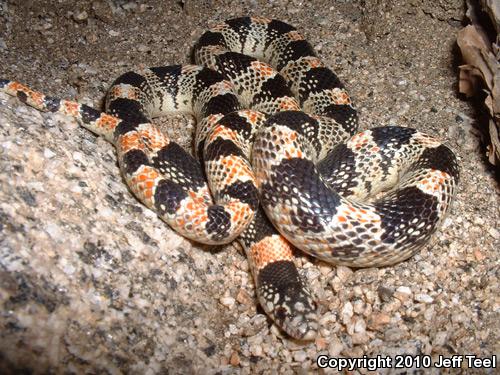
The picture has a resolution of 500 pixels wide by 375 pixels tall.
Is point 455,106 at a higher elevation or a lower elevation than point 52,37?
higher

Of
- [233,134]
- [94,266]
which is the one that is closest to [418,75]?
[233,134]

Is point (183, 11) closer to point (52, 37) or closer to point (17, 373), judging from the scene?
point (52, 37)

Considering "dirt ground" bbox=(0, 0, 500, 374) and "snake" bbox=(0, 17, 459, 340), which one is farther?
"snake" bbox=(0, 17, 459, 340)

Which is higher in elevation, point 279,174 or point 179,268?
point 279,174
